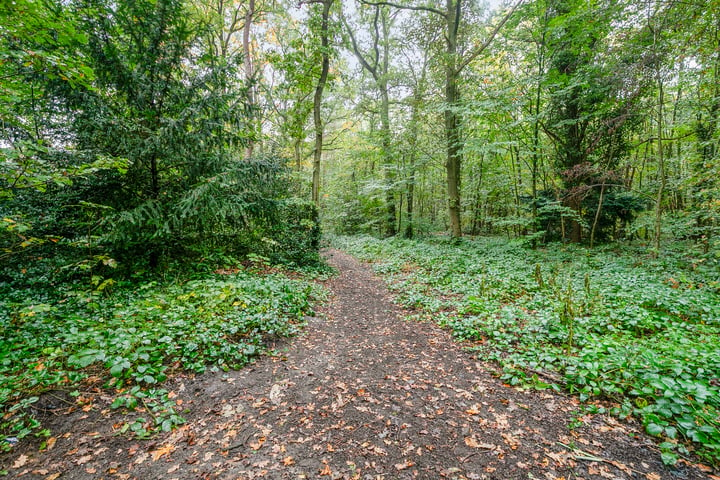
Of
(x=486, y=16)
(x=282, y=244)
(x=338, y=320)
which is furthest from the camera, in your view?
(x=486, y=16)

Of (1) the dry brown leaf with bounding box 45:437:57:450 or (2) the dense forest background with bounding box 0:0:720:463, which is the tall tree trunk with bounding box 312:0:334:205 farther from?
(1) the dry brown leaf with bounding box 45:437:57:450

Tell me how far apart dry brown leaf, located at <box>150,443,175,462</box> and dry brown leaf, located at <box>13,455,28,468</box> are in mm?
1011

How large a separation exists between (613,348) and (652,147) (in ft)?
63.5

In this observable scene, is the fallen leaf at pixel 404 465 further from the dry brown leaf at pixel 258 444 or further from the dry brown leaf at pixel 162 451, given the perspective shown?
the dry brown leaf at pixel 162 451

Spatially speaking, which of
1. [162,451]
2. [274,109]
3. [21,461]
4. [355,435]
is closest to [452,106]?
[274,109]

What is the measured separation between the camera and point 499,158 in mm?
16312

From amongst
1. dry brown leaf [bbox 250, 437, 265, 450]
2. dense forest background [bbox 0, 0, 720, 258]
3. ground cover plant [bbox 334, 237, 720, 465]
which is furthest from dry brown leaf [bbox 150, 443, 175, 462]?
ground cover plant [bbox 334, 237, 720, 465]

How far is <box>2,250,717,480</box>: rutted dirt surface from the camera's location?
2.53 meters

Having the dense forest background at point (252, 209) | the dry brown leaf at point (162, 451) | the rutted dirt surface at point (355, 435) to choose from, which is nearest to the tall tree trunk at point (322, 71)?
the dense forest background at point (252, 209)

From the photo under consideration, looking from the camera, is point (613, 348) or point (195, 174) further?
point (195, 174)

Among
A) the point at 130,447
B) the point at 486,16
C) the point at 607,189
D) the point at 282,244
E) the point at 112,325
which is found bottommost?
the point at 130,447

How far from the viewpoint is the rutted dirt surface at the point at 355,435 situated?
2531mm

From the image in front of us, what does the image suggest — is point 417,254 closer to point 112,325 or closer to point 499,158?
point 499,158

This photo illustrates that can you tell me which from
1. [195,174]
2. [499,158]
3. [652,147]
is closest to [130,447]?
[195,174]
